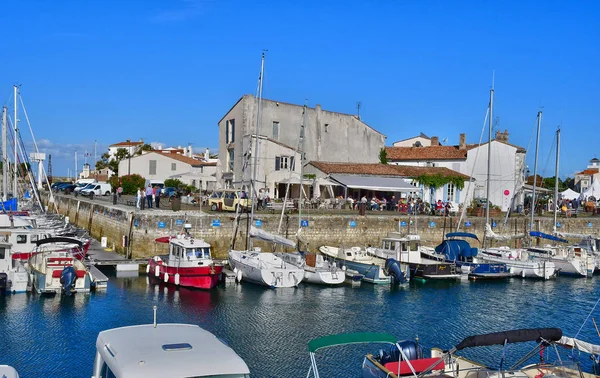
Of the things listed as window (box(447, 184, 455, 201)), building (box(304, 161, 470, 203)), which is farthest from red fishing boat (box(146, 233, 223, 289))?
window (box(447, 184, 455, 201))

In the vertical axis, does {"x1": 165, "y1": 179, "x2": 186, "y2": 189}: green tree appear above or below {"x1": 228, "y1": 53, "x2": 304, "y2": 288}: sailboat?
above

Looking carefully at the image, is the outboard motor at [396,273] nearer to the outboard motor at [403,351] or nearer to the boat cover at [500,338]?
the outboard motor at [403,351]

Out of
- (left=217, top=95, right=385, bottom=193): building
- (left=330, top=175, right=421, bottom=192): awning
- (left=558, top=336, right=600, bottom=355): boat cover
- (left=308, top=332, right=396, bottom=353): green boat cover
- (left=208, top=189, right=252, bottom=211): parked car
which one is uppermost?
(left=217, top=95, right=385, bottom=193): building

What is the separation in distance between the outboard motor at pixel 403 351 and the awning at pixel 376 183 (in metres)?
32.3

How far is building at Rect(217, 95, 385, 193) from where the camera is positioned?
1923 inches

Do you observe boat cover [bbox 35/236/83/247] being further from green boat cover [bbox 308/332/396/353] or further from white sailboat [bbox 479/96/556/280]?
white sailboat [bbox 479/96/556/280]

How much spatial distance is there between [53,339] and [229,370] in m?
13.5

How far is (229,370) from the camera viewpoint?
8.23 meters

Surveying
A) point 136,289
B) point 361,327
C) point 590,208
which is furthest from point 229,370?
point 590,208

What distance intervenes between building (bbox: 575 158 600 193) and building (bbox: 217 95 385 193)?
55.1m

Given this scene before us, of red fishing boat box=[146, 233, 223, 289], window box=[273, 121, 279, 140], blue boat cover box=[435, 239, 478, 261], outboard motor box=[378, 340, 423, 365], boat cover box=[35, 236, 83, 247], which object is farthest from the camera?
window box=[273, 121, 279, 140]

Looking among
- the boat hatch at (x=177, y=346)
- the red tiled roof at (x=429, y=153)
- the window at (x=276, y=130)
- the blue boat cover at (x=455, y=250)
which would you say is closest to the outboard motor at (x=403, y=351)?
the boat hatch at (x=177, y=346)

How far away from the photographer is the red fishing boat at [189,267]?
2772 centimetres

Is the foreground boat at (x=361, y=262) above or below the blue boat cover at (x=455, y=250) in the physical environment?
below
